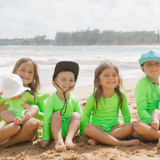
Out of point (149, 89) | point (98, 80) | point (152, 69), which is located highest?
point (152, 69)

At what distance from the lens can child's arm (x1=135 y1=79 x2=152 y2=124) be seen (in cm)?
243

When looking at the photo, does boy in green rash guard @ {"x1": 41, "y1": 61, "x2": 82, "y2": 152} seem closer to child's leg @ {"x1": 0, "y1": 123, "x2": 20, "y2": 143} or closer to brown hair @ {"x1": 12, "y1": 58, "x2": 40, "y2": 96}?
child's leg @ {"x1": 0, "y1": 123, "x2": 20, "y2": 143}

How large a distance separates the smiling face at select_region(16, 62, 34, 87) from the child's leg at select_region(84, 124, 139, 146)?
43.7 inches

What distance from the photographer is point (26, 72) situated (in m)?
2.81

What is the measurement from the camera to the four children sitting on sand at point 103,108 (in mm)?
2273

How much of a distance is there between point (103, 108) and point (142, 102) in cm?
52

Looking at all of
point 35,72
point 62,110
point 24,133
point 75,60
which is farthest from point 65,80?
point 75,60

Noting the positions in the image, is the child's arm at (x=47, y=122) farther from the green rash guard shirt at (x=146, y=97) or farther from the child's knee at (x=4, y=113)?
the green rash guard shirt at (x=146, y=97)

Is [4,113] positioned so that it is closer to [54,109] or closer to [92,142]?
[54,109]

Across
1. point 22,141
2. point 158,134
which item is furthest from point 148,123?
point 22,141

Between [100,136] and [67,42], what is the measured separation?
89349mm

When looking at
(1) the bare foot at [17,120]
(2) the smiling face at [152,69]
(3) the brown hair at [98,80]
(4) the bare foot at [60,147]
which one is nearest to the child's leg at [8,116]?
(1) the bare foot at [17,120]

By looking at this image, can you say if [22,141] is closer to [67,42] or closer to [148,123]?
[148,123]

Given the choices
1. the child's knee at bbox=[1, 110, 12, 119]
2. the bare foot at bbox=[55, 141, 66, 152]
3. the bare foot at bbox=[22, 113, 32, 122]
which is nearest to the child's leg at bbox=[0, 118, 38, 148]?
the bare foot at bbox=[22, 113, 32, 122]
